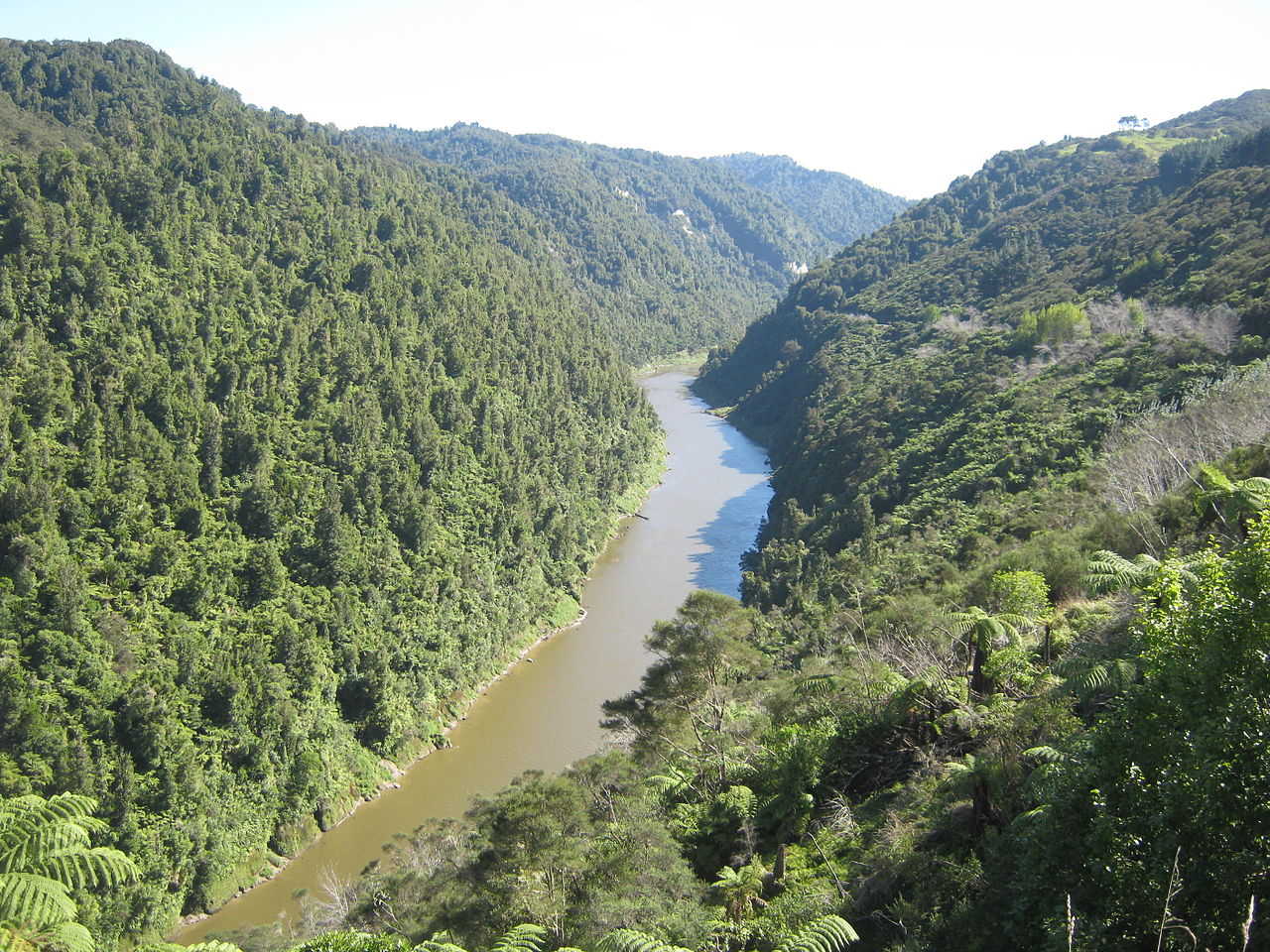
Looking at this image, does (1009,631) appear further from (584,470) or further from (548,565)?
(584,470)

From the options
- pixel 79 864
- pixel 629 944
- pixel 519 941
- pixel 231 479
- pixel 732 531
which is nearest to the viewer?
pixel 79 864

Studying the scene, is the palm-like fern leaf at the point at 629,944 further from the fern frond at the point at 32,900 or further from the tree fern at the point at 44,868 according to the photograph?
the fern frond at the point at 32,900

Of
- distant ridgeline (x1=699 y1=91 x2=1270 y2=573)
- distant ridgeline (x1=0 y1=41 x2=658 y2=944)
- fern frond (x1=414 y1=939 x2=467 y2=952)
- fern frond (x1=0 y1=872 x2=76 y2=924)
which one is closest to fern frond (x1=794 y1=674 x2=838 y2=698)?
fern frond (x1=414 y1=939 x2=467 y2=952)

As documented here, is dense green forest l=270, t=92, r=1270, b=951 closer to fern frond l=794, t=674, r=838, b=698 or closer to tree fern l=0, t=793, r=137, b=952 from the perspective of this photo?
fern frond l=794, t=674, r=838, b=698

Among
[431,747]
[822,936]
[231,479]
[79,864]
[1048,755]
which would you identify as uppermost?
[231,479]

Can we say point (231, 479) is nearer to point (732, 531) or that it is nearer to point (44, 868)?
point (44, 868)

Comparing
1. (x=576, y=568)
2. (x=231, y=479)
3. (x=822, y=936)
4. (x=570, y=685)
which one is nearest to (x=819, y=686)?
(x=822, y=936)

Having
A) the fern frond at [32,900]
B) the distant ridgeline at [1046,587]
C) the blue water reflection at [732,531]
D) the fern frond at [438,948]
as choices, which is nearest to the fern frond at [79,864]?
the fern frond at [32,900]

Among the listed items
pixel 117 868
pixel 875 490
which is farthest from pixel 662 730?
pixel 875 490
